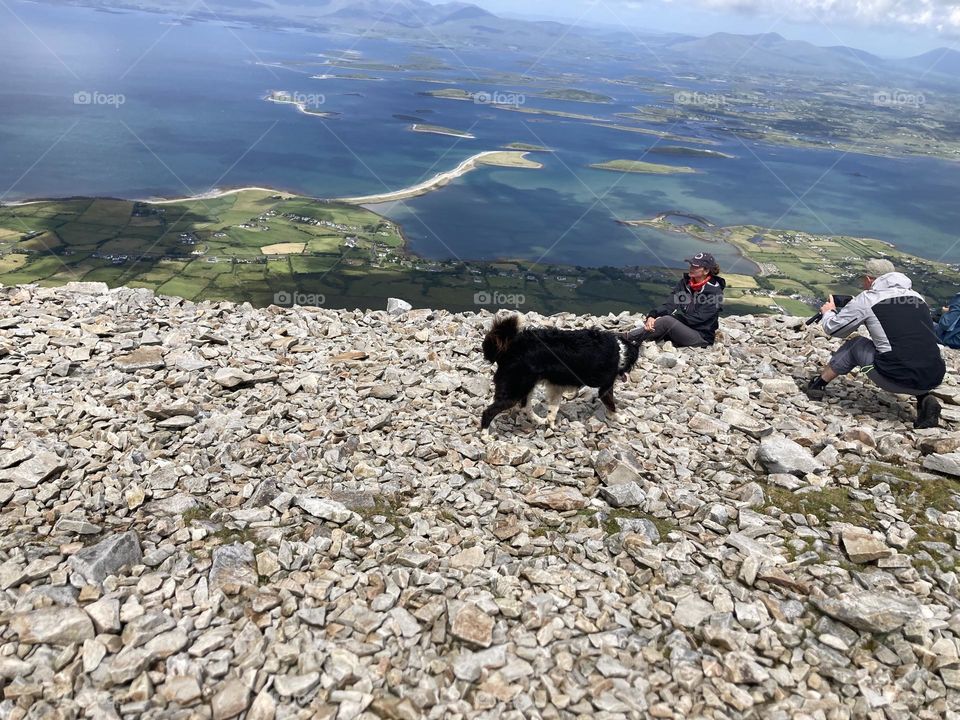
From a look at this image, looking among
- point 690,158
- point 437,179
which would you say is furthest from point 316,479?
point 690,158

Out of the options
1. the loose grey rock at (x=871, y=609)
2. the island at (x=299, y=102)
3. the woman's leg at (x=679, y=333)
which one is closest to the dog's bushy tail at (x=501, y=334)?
the loose grey rock at (x=871, y=609)

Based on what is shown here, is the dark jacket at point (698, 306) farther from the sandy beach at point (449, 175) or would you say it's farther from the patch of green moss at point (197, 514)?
the sandy beach at point (449, 175)

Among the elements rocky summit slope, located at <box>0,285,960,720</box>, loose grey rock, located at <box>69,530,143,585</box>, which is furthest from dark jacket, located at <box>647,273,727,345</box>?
loose grey rock, located at <box>69,530,143,585</box>

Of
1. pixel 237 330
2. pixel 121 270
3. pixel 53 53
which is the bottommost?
pixel 121 270

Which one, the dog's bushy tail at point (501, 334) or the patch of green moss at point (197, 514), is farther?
the dog's bushy tail at point (501, 334)

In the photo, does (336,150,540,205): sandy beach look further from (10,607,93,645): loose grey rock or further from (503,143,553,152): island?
(10,607,93,645): loose grey rock

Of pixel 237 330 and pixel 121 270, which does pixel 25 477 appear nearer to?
pixel 237 330

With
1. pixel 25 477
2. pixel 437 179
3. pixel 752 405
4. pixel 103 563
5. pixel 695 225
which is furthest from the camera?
pixel 437 179
